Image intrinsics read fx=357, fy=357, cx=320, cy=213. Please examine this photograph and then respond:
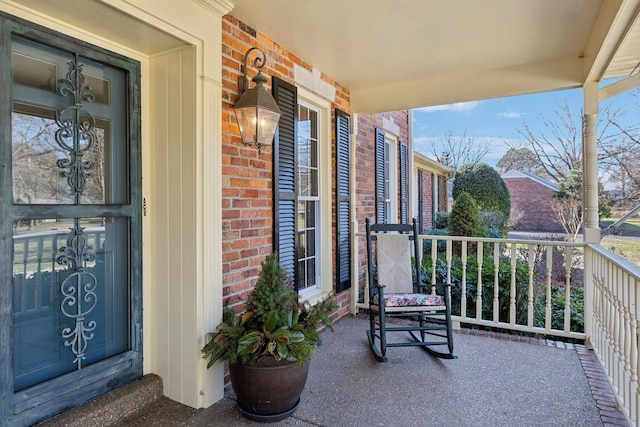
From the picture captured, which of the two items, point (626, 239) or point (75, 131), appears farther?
point (626, 239)

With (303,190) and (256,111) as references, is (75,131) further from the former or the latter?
(303,190)

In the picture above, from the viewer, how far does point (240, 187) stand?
2.48 metres

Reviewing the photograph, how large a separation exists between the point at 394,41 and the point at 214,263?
83.7 inches

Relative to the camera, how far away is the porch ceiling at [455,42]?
2.26 meters

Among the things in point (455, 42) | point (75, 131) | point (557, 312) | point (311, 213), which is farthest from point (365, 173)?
point (75, 131)

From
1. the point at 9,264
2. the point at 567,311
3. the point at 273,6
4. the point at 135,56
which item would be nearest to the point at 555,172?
the point at 567,311

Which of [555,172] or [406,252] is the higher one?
[555,172]

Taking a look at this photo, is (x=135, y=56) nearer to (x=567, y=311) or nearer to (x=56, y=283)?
(x=56, y=283)

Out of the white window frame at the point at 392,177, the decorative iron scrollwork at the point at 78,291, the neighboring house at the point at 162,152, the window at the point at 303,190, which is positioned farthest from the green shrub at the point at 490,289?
the decorative iron scrollwork at the point at 78,291

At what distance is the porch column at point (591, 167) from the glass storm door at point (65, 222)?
138 inches

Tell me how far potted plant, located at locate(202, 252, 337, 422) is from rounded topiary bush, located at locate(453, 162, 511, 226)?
28.7 feet

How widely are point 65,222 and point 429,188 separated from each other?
9622 millimetres

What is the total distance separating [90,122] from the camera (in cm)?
196

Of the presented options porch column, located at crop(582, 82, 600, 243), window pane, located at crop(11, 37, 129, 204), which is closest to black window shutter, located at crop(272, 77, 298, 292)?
window pane, located at crop(11, 37, 129, 204)
